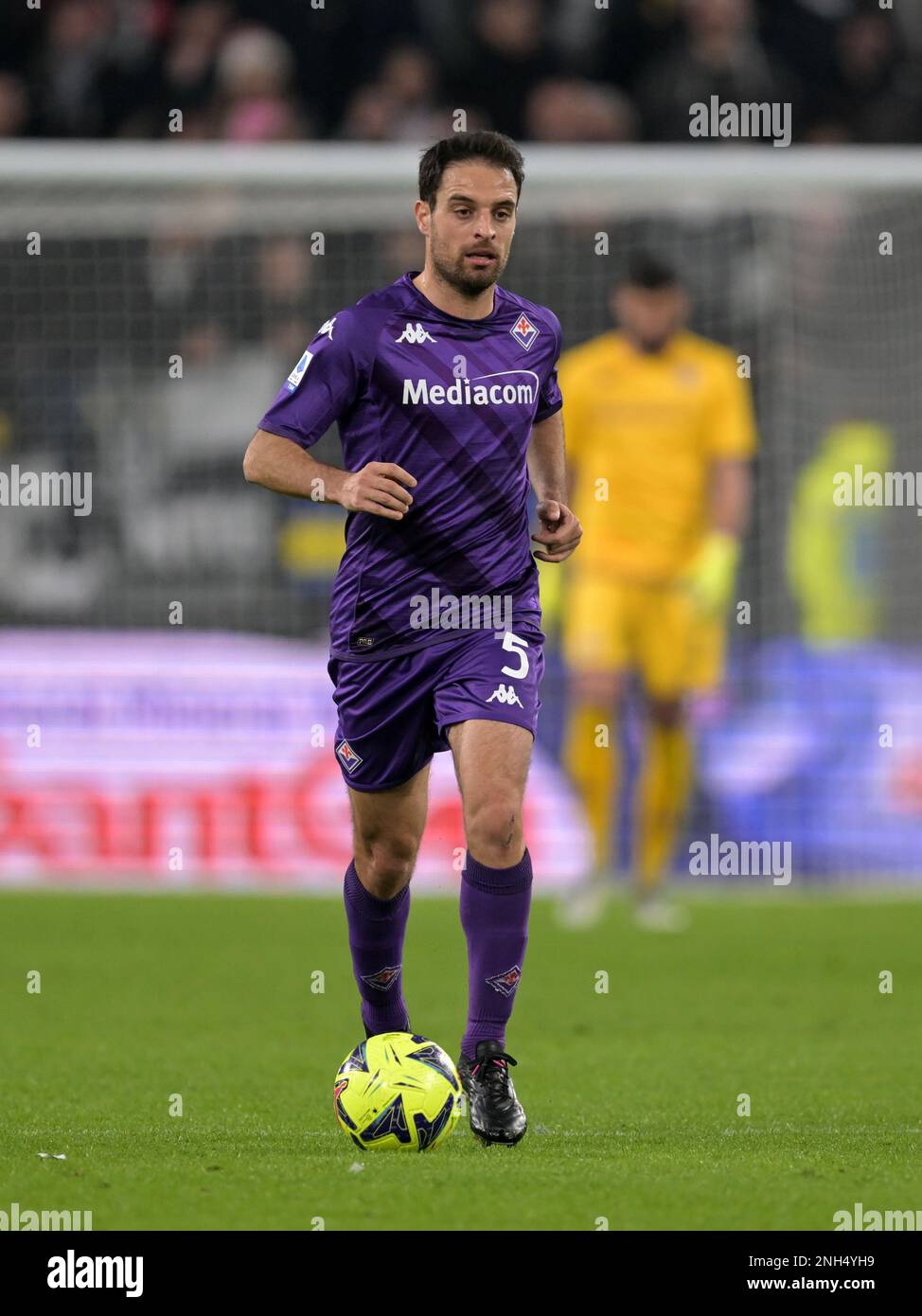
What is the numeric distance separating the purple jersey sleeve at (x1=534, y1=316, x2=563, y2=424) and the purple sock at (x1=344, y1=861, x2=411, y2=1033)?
1224mm

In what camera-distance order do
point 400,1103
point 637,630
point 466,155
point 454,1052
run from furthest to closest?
point 637,630, point 454,1052, point 466,155, point 400,1103

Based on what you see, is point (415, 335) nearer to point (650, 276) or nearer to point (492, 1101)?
point (492, 1101)

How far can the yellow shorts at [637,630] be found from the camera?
11.0 meters

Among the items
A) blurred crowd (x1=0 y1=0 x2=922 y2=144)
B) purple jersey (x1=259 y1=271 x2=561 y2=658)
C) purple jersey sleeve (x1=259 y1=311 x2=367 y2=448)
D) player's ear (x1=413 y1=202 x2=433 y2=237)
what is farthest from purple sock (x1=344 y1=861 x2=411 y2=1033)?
blurred crowd (x1=0 y1=0 x2=922 y2=144)

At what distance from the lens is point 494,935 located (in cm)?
522

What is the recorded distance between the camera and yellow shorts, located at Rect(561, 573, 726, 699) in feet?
36.1

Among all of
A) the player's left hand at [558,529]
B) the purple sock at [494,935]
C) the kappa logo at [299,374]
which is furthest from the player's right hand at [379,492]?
the purple sock at [494,935]

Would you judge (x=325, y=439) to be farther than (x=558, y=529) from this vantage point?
Yes

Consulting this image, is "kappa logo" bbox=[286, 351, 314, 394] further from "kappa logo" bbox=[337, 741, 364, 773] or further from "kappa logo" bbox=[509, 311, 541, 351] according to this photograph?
"kappa logo" bbox=[337, 741, 364, 773]

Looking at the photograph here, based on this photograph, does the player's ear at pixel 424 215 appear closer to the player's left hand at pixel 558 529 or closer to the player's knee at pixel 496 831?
the player's left hand at pixel 558 529

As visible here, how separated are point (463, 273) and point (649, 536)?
606 centimetres

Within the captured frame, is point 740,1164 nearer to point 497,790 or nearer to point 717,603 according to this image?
point 497,790

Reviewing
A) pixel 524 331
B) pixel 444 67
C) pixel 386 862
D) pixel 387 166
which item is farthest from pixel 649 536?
pixel 386 862
